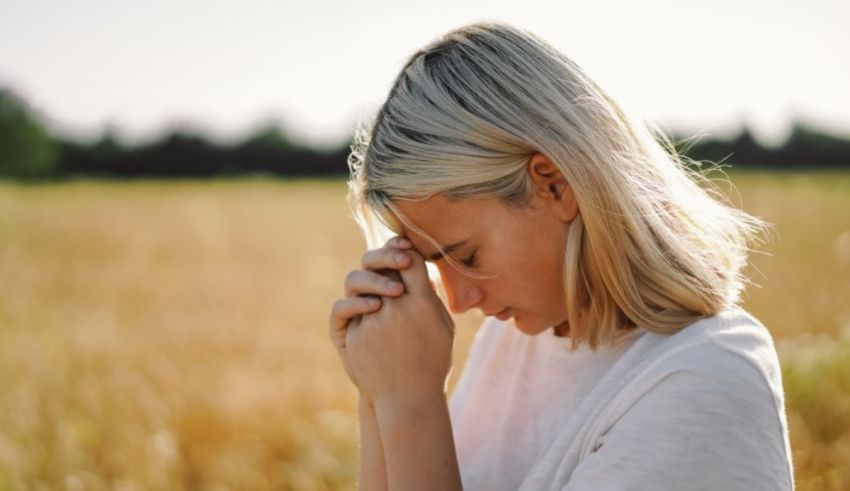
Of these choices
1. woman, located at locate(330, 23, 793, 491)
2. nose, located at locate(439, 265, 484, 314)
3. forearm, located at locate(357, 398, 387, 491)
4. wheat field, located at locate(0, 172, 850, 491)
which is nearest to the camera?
woman, located at locate(330, 23, 793, 491)

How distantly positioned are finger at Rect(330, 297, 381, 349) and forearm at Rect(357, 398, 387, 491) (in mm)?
166

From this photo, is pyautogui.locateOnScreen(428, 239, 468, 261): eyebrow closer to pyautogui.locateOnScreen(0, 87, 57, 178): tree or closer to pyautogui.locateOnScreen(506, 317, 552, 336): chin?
pyautogui.locateOnScreen(506, 317, 552, 336): chin

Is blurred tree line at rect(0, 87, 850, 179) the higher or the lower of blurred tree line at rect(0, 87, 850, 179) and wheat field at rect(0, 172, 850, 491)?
the higher

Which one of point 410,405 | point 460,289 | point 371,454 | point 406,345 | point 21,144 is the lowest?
point 371,454

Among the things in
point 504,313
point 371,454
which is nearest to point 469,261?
point 504,313

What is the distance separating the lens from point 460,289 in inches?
69.8

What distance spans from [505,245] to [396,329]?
1.02 ft

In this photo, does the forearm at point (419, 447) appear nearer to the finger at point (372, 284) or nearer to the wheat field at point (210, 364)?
the finger at point (372, 284)

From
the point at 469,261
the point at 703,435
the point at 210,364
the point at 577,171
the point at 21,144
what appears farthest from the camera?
the point at 21,144

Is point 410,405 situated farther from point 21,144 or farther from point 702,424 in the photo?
point 21,144

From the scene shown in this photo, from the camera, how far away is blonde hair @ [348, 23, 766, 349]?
63.0 inches

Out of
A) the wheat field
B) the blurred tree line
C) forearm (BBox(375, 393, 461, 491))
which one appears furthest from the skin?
the blurred tree line

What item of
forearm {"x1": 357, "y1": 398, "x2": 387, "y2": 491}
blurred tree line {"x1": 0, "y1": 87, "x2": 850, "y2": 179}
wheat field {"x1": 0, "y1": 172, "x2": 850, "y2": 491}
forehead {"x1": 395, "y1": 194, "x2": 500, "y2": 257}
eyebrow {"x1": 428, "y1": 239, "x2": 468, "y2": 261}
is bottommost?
wheat field {"x1": 0, "y1": 172, "x2": 850, "y2": 491}

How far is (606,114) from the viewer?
5.45 ft
